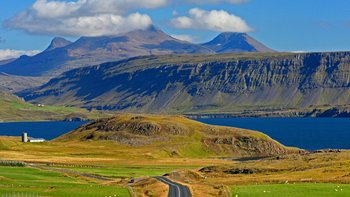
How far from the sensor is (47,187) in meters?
97.0

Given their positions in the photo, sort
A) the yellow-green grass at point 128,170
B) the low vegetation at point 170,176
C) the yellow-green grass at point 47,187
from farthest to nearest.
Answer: the yellow-green grass at point 128,170
the low vegetation at point 170,176
the yellow-green grass at point 47,187

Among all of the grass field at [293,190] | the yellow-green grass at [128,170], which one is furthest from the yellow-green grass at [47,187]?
the yellow-green grass at [128,170]

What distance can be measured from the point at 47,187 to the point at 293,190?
32690 millimetres

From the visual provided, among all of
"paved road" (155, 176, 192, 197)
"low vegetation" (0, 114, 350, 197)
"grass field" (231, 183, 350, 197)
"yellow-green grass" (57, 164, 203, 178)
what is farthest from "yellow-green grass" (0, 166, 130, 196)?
"yellow-green grass" (57, 164, 203, 178)

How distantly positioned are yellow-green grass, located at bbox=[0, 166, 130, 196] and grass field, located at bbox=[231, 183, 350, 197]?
1513 cm

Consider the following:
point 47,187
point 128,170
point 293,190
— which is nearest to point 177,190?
point 293,190

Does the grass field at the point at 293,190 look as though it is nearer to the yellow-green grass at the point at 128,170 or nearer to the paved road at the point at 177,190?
the paved road at the point at 177,190

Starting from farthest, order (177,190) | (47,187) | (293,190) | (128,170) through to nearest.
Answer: (128,170), (47,187), (177,190), (293,190)

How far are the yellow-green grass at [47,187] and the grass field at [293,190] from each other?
15.1 m

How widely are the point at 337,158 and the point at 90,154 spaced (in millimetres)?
78875

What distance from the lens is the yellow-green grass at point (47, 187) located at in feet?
297

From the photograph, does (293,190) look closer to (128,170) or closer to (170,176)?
(170,176)

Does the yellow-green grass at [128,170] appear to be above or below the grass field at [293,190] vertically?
below

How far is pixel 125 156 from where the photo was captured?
198m
